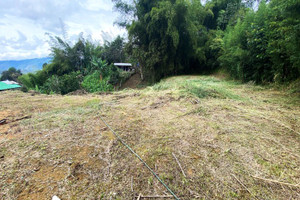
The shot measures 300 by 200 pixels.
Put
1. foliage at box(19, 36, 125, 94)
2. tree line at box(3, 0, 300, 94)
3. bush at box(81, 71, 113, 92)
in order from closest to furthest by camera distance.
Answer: tree line at box(3, 0, 300, 94), bush at box(81, 71, 113, 92), foliage at box(19, 36, 125, 94)

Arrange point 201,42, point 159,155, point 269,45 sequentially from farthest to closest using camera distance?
point 201,42
point 269,45
point 159,155

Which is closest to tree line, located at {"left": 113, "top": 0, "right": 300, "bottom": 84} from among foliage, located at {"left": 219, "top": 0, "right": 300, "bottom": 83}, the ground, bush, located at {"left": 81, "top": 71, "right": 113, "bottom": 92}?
foliage, located at {"left": 219, "top": 0, "right": 300, "bottom": 83}

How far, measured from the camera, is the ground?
2.85ft

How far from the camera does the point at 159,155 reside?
118 cm

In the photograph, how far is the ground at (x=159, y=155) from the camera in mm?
868

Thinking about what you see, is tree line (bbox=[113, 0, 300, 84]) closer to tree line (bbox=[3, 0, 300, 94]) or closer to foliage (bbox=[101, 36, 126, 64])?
tree line (bbox=[3, 0, 300, 94])

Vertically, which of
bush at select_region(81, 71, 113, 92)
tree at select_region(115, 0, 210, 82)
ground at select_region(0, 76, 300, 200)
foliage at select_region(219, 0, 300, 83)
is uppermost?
tree at select_region(115, 0, 210, 82)

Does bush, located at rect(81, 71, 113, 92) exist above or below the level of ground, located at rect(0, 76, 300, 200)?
above

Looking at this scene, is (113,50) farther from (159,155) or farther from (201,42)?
(159,155)

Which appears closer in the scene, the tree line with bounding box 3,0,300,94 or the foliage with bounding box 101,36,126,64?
the tree line with bounding box 3,0,300,94

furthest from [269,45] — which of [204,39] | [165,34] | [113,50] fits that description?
[113,50]

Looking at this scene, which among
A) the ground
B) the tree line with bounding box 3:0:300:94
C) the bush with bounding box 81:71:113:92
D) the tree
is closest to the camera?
the ground

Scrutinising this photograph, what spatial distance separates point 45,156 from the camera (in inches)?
46.7

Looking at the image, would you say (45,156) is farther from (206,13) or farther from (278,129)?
(206,13)
